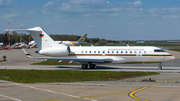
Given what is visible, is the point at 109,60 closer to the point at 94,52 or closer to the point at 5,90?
the point at 94,52

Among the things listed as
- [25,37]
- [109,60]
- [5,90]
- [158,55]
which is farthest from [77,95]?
[25,37]

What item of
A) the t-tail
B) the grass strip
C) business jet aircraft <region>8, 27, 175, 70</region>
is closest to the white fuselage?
business jet aircraft <region>8, 27, 175, 70</region>

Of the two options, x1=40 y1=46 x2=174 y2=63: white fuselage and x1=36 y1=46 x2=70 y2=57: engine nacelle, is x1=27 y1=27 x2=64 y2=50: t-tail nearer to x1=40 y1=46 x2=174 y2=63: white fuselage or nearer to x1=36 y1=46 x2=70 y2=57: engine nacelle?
x1=36 y1=46 x2=70 y2=57: engine nacelle

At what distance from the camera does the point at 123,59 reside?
32.5 meters

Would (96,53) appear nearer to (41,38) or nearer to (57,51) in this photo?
(57,51)

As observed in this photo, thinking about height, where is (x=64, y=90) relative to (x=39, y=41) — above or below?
below

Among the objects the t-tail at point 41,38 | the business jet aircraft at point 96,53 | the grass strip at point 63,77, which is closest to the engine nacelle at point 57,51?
the business jet aircraft at point 96,53

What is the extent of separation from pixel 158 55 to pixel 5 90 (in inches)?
850

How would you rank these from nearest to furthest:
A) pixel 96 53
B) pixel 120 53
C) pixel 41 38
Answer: pixel 120 53
pixel 96 53
pixel 41 38

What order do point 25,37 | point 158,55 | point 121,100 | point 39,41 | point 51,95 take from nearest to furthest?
point 121,100 → point 51,95 → point 158,55 → point 39,41 → point 25,37

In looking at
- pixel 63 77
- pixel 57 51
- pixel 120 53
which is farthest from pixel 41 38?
pixel 63 77

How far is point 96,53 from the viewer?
3341cm

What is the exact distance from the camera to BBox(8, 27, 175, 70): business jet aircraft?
31938 millimetres

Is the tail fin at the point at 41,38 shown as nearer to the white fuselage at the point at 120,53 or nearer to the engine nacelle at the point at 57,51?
the engine nacelle at the point at 57,51
